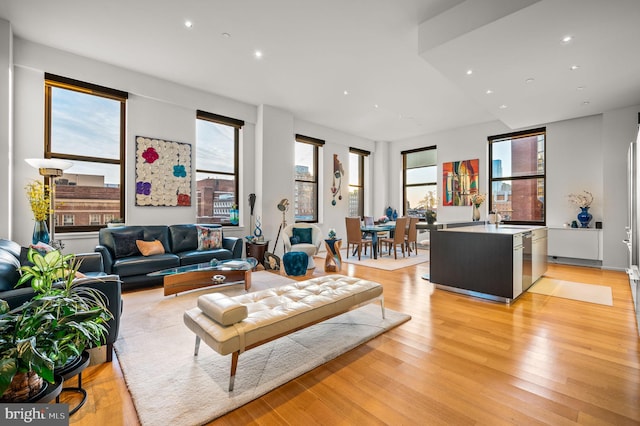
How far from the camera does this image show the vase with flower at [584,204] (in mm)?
5727

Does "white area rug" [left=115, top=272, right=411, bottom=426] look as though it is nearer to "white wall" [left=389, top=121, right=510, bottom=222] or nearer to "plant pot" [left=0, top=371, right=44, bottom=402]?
"plant pot" [left=0, top=371, right=44, bottom=402]

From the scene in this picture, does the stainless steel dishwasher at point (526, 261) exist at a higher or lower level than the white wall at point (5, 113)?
lower

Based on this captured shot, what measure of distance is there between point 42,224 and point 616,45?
22.9 ft

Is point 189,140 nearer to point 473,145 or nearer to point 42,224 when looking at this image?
point 42,224

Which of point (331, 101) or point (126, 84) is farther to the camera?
point (331, 101)

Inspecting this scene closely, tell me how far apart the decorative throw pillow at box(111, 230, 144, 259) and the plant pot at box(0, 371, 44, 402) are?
3033mm

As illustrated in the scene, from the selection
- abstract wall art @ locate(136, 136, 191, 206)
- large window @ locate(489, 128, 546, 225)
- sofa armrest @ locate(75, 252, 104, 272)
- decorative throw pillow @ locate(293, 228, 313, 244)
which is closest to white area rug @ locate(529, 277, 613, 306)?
large window @ locate(489, 128, 546, 225)

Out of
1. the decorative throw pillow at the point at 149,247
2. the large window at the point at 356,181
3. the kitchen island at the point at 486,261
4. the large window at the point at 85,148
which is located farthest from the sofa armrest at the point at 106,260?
the large window at the point at 356,181

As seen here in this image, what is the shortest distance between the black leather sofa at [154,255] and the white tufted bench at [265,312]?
2.23 meters

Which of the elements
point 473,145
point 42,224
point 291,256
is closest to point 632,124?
point 473,145

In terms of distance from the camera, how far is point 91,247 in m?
4.33

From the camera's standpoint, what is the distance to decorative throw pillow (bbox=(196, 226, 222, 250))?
186 inches

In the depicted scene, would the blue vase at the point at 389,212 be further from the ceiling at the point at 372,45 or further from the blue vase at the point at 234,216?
the blue vase at the point at 234,216

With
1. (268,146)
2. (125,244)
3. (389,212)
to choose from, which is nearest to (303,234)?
(268,146)
